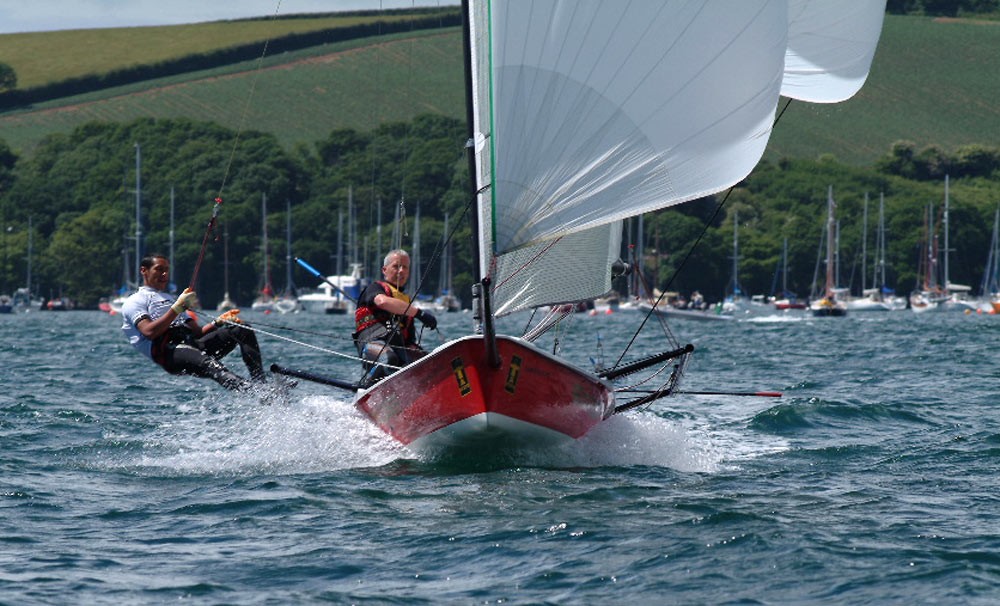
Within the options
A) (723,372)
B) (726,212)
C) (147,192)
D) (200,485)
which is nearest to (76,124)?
(147,192)

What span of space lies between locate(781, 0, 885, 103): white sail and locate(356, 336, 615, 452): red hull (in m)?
3.99

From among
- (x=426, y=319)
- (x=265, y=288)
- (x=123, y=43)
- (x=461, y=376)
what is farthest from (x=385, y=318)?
(x=123, y=43)

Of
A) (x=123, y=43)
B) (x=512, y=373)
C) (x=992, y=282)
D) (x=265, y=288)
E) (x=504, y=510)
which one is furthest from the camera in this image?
(x=123, y=43)

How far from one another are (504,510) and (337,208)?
4620 inches

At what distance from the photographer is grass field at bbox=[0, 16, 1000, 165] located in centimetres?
15062

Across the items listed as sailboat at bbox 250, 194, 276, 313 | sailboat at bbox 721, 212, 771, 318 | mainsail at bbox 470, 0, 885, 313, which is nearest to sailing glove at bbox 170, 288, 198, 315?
mainsail at bbox 470, 0, 885, 313

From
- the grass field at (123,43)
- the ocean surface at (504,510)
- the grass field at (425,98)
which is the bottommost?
the ocean surface at (504,510)

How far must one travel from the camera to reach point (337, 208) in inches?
4995

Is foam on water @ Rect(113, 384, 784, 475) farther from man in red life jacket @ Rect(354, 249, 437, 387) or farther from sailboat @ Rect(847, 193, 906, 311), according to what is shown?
sailboat @ Rect(847, 193, 906, 311)

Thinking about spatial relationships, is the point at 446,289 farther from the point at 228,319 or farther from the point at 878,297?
the point at 228,319

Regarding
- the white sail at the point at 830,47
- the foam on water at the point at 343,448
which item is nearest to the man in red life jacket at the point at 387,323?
the foam on water at the point at 343,448

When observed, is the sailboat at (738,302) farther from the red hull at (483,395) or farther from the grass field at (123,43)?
the red hull at (483,395)

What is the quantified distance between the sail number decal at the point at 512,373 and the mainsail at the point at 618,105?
32.7 inches

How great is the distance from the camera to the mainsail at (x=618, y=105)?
1173 centimetres
